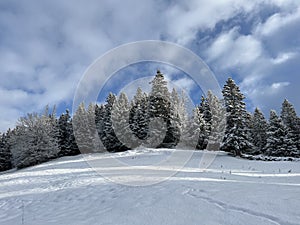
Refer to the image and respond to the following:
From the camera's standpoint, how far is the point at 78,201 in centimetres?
792

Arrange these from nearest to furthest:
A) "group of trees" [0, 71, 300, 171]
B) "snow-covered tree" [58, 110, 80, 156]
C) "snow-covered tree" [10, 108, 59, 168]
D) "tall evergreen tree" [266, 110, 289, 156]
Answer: "group of trees" [0, 71, 300, 171] → "tall evergreen tree" [266, 110, 289, 156] → "snow-covered tree" [10, 108, 59, 168] → "snow-covered tree" [58, 110, 80, 156]

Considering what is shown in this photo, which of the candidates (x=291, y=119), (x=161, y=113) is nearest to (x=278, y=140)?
(x=291, y=119)

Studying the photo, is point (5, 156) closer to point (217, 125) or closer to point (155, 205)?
point (217, 125)

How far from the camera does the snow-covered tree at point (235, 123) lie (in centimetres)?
2732

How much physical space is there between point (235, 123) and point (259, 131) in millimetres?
16260

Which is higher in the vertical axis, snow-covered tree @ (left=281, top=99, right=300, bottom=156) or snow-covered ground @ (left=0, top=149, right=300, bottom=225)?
snow-covered tree @ (left=281, top=99, right=300, bottom=156)

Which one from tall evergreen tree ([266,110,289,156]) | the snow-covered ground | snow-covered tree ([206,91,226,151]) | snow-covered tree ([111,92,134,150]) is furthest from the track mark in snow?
tall evergreen tree ([266,110,289,156])

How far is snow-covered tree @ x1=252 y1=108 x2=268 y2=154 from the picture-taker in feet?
132

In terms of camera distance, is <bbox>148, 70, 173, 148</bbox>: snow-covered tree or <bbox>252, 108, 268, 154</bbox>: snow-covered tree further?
<bbox>252, 108, 268, 154</bbox>: snow-covered tree

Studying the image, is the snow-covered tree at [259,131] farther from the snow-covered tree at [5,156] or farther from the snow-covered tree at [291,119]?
the snow-covered tree at [5,156]

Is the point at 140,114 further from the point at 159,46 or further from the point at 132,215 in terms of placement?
the point at 132,215

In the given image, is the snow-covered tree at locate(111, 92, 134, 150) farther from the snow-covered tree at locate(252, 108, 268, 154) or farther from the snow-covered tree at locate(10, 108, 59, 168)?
the snow-covered tree at locate(252, 108, 268, 154)

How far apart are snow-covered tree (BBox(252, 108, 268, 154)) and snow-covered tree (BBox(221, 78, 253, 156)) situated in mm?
13543

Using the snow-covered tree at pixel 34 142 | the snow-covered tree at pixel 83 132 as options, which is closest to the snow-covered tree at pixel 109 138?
the snow-covered tree at pixel 83 132
